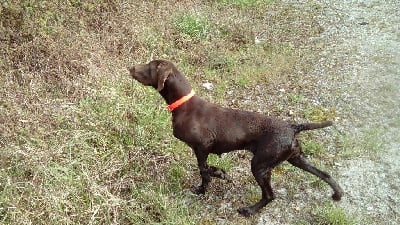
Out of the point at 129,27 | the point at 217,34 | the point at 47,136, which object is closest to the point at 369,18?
the point at 217,34

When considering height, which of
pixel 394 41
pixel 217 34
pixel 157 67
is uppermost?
pixel 157 67

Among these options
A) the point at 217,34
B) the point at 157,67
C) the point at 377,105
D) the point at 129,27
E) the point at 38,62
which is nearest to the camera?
the point at 157,67

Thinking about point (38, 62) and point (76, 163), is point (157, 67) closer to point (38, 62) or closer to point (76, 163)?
point (76, 163)

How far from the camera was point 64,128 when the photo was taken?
→ 17.2ft

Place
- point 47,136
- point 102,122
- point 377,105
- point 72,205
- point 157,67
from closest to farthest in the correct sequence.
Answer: point 72,205 < point 157,67 < point 47,136 < point 102,122 < point 377,105

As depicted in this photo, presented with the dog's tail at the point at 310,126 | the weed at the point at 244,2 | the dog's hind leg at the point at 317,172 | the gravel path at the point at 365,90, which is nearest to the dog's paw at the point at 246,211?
the gravel path at the point at 365,90


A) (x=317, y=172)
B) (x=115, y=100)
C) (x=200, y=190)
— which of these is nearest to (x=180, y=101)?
(x=200, y=190)

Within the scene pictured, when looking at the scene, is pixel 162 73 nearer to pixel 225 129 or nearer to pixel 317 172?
pixel 225 129

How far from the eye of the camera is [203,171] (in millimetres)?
4918

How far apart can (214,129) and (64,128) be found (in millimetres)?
1564

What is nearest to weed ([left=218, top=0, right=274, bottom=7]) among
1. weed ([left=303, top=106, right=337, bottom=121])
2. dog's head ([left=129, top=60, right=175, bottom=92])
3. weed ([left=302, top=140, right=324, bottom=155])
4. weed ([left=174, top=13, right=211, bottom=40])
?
weed ([left=174, top=13, right=211, bottom=40])

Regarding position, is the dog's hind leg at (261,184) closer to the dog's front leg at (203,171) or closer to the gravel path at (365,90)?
the gravel path at (365,90)

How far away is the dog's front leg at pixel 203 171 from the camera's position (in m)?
4.80

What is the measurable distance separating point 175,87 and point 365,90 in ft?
11.1
